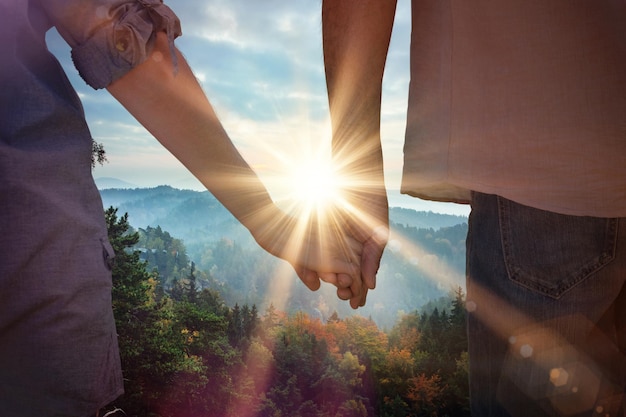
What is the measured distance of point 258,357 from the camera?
16.1 feet

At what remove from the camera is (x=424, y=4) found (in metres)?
1.31

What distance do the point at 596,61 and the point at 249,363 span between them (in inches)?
178

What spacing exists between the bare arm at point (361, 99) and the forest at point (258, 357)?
139 inches

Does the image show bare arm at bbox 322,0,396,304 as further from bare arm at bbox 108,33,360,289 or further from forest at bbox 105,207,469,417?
forest at bbox 105,207,469,417

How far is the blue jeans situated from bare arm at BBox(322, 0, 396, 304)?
48cm

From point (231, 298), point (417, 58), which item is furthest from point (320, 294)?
point (417, 58)

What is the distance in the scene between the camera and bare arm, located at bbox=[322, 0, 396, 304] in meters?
1.55

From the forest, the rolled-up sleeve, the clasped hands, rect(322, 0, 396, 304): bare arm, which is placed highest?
rect(322, 0, 396, 304): bare arm

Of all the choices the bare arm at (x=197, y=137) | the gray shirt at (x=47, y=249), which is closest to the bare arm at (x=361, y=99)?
the bare arm at (x=197, y=137)

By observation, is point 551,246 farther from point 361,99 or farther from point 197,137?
point 197,137

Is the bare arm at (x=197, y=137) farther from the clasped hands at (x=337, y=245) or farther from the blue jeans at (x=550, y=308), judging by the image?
the blue jeans at (x=550, y=308)

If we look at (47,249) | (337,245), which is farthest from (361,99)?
(47,249)

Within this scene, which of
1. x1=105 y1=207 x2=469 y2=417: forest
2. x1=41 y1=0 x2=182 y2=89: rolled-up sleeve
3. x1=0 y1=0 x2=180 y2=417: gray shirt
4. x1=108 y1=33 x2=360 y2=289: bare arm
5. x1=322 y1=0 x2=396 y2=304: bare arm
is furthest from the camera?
x1=105 y1=207 x2=469 y2=417: forest

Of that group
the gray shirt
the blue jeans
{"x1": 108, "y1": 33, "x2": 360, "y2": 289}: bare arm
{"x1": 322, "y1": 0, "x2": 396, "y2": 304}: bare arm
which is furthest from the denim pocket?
the gray shirt
